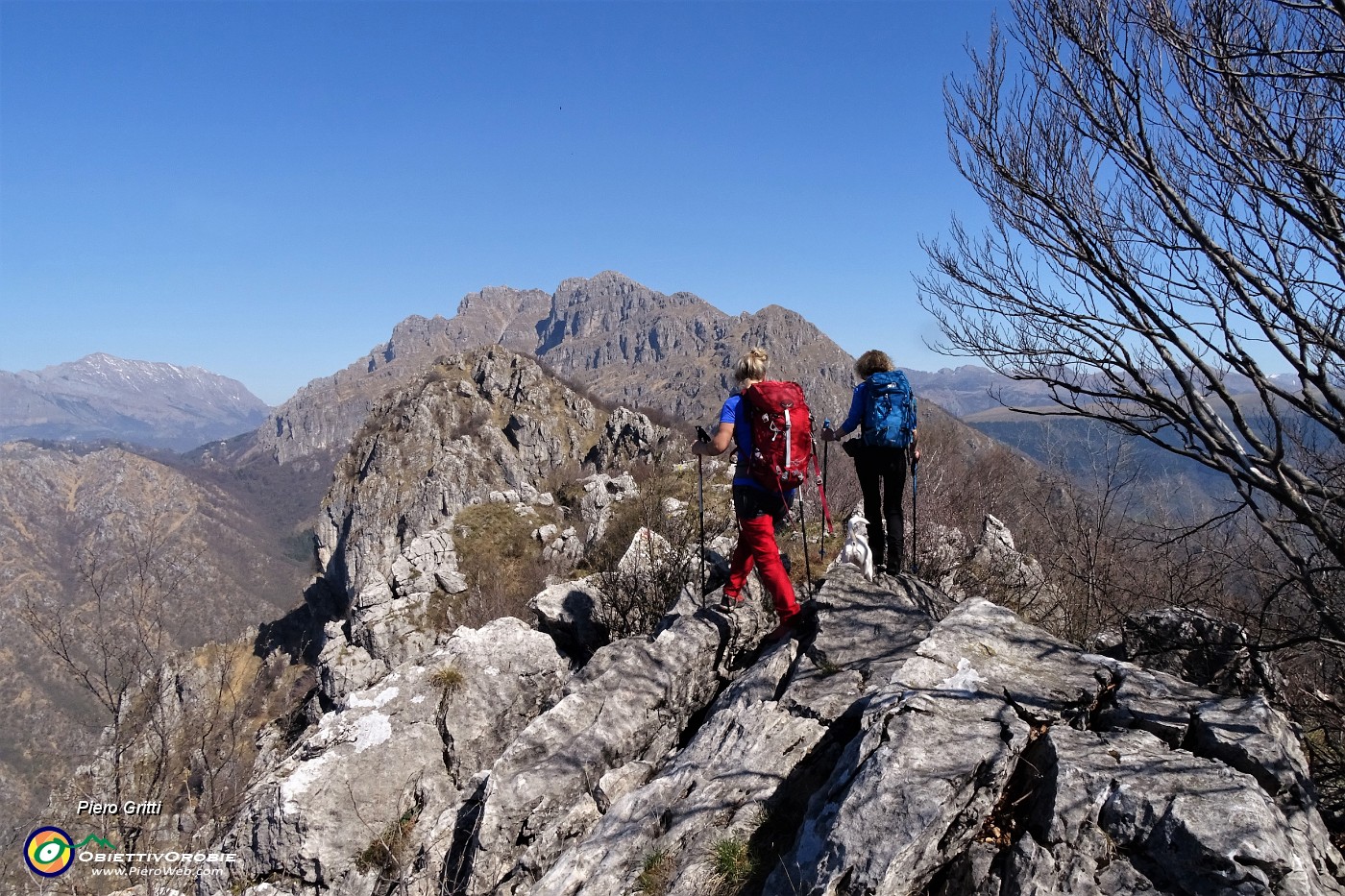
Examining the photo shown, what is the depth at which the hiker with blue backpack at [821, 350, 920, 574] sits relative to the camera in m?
6.86

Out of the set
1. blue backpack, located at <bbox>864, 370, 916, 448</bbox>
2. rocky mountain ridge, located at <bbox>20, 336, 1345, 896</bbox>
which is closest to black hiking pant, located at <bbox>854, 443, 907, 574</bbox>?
blue backpack, located at <bbox>864, 370, 916, 448</bbox>

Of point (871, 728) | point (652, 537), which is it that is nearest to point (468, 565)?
point (652, 537)

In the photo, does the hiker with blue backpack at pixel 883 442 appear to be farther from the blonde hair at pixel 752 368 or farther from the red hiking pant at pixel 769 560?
the red hiking pant at pixel 769 560

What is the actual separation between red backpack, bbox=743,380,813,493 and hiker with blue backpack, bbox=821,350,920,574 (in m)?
0.79

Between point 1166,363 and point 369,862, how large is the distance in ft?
28.3

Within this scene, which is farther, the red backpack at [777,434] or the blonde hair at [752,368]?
the blonde hair at [752,368]

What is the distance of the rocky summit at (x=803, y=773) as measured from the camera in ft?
11.5

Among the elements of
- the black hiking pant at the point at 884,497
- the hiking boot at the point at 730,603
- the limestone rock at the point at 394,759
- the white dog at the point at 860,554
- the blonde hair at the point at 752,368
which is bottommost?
the limestone rock at the point at 394,759

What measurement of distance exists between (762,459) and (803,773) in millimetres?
2769

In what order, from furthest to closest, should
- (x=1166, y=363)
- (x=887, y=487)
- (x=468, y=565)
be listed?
(x=468, y=565) < (x=887, y=487) < (x=1166, y=363)

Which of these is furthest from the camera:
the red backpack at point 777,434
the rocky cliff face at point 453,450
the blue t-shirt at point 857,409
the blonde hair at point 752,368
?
the rocky cliff face at point 453,450

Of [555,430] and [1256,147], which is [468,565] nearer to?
[1256,147]

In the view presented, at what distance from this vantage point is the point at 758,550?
6.68 meters

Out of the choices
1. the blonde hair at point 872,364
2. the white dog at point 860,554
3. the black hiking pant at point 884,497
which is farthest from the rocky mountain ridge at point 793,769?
the blonde hair at point 872,364
